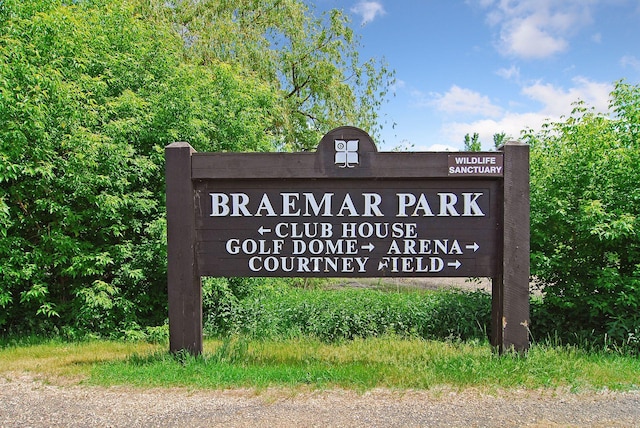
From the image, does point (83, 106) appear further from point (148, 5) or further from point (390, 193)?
point (148, 5)

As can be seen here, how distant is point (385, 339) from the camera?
6605 millimetres

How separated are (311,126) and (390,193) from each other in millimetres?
11941

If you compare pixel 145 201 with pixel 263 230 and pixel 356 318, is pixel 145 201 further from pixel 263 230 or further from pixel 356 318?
pixel 356 318

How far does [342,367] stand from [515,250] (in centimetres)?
223

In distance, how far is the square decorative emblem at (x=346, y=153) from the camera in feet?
16.9

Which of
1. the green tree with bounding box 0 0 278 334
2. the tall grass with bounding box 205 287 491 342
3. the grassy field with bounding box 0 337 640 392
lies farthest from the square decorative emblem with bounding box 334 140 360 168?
the green tree with bounding box 0 0 278 334

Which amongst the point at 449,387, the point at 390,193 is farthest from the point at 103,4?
the point at 449,387

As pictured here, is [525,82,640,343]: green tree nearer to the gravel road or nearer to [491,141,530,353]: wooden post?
[491,141,530,353]: wooden post

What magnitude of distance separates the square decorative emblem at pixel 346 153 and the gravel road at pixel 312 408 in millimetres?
2328

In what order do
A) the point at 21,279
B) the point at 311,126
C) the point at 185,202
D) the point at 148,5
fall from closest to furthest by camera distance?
the point at 185,202
the point at 21,279
the point at 148,5
the point at 311,126

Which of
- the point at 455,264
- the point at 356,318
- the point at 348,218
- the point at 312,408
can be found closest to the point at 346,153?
the point at 348,218

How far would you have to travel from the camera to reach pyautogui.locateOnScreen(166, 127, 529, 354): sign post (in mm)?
5145

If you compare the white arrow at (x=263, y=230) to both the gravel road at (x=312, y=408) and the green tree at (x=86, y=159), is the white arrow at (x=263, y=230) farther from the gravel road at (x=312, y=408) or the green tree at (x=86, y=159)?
the green tree at (x=86, y=159)

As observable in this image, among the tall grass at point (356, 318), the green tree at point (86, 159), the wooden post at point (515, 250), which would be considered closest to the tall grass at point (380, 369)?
the wooden post at point (515, 250)
